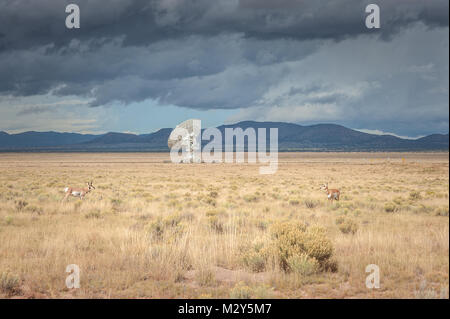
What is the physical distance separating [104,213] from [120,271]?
7.84 m

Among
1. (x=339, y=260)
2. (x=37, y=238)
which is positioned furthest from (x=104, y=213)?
(x=339, y=260)

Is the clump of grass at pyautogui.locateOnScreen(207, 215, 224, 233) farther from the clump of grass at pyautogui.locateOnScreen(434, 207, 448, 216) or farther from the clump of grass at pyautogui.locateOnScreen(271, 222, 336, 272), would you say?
the clump of grass at pyautogui.locateOnScreen(434, 207, 448, 216)

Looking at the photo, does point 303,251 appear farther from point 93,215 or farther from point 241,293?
point 93,215

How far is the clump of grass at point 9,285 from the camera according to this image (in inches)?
236

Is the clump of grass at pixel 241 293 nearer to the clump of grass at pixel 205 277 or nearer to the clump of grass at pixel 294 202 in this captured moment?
the clump of grass at pixel 205 277

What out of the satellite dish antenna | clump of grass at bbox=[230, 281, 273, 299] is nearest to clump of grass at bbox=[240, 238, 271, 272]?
clump of grass at bbox=[230, 281, 273, 299]

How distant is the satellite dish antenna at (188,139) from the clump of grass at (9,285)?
6673 centimetres

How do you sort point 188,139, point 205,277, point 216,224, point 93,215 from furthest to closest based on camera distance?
1. point 188,139
2. point 93,215
3. point 216,224
4. point 205,277

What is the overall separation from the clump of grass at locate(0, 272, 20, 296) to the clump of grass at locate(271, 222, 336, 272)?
15.5 feet

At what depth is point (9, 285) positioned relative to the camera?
6.07 m

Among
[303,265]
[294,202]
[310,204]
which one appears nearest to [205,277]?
[303,265]

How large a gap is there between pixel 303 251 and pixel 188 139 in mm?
68704

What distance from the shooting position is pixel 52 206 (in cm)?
1565

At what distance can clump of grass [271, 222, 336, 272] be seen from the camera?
21.6 feet
